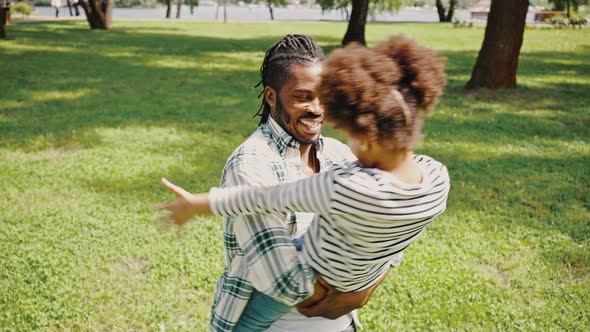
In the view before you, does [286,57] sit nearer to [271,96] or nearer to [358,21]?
[271,96]

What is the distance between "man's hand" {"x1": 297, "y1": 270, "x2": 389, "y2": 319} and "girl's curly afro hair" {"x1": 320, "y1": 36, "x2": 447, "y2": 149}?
0.52 metres

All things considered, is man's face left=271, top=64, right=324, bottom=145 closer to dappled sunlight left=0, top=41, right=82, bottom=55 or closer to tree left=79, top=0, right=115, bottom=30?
dappled sunlight left=0, top=41, right=82, bottom=55

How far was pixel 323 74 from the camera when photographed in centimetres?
146

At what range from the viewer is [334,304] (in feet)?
5.35

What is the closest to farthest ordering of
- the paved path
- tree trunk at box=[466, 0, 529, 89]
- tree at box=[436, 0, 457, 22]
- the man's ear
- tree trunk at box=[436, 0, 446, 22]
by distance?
1. the man's ear
2. tree trunk at box=[466, 0, 529, 89]
3. tree at box=[436, 0, 457, 22]
4. tree trunk at box=[436, 0, 446, 22]
5. the paved path

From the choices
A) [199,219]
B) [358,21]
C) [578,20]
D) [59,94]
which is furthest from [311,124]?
[578,20]

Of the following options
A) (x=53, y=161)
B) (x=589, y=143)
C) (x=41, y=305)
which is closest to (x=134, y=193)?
(x=53, y=161)

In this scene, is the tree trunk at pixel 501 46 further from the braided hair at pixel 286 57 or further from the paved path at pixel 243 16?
the paved path at pixel 243 16

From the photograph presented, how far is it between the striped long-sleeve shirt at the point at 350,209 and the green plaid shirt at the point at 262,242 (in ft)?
0.25

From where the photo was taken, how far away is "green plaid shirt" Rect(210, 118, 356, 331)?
5.02 feet

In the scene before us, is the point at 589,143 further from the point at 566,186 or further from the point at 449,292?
the point at 449,292

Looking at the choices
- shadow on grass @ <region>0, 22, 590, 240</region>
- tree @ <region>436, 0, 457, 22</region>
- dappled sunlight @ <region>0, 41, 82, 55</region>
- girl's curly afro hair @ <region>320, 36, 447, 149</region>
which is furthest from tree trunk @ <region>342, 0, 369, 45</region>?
tree @ <region>436, 0, 457, 22</region>

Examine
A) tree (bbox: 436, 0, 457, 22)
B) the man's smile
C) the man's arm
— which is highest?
tree (bbox: 436, 0, 457, 22)

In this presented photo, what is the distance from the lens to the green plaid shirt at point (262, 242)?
1531mm
